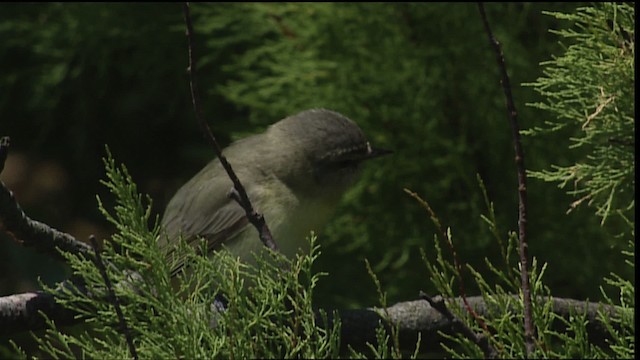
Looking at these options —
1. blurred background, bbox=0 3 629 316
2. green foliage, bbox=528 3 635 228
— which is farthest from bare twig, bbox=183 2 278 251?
blurred background, bbox=0 3 629 316

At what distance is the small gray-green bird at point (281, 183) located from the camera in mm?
3791

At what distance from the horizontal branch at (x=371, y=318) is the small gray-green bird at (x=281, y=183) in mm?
719

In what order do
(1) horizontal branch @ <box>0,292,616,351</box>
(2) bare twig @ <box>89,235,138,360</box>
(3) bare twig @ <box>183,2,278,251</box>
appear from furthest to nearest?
(1) horizontal branch @ <box>0,292,616,351</box>, (3) bare twig @ <box>183,2,278,251</box>, (2) bare twig @ <box>89,235,138,360</box>

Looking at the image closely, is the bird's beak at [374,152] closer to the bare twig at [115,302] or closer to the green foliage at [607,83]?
the green foliage at [607,83]

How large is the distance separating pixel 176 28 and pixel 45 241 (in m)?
1.96

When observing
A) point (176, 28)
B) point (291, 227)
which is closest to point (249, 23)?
point (176, 28)

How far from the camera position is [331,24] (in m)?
4.11

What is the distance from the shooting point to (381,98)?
4117 mm

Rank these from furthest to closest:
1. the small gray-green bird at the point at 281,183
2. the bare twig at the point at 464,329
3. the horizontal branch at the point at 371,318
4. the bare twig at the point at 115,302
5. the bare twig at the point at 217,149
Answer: the small gray-green bird at the point at 281,183 < the horizontal branch at the point at 371,318 < the bare twig at the point at 217,149 < the bare twig at the point at 115,302 < the bare twig at the point at 464,329

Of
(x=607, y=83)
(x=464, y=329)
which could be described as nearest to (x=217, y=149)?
(x=464, y=329)

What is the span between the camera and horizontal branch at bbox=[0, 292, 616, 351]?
2623 millimetres

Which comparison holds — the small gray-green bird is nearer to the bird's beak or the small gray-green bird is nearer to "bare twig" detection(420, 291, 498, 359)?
the bird's beak

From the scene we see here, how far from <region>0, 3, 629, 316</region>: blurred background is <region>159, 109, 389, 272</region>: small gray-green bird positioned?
7.4 inches

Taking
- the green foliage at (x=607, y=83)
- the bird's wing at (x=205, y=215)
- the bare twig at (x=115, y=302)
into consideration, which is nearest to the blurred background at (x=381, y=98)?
the bird's wing at (x=205, y=215)
